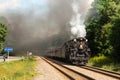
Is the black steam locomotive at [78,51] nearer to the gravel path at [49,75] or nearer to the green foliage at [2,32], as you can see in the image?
the gravel path at [49,75]

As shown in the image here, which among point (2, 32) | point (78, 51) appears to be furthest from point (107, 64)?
point (2, 32)

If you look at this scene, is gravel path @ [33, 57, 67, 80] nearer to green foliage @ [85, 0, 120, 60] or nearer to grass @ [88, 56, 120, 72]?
grass @ [88, 56, 120, 72]

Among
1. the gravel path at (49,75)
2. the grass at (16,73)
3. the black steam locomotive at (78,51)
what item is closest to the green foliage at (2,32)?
the black steam locomotive at (78,51)

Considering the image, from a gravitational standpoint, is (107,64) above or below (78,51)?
below

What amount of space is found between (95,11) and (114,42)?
2107 centimetres

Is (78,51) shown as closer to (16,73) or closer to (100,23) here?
(100,23)

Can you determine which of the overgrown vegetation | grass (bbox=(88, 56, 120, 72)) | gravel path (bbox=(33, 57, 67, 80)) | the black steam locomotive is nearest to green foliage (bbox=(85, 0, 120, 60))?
the overgrown vegetation

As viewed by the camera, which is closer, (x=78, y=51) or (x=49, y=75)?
(x=49, y=75)

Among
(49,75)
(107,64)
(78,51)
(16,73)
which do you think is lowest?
(49,75)

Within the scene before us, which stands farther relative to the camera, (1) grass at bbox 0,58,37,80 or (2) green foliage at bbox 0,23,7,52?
(2) green foliage at bbox 0,23,7,52

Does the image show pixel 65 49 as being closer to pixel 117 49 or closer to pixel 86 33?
pixel 117 49

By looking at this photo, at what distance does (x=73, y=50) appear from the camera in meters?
43.8

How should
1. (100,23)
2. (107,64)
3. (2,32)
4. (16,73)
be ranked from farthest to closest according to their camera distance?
(2,32) → (100,23) → (107,64) → (16,73)

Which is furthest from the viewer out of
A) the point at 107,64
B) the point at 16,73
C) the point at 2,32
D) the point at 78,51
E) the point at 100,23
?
the point at 2,32
